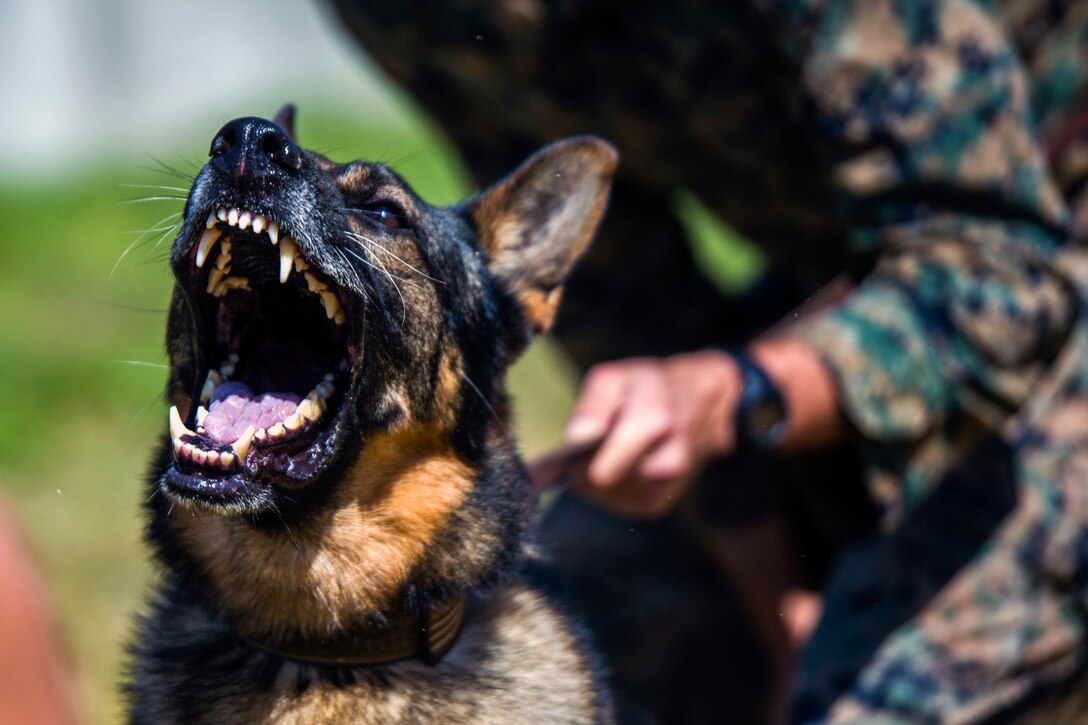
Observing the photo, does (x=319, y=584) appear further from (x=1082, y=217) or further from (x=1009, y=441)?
(x=1082, y=217)

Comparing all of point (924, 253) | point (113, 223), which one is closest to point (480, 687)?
point (924, 253)

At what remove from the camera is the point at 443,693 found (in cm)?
231

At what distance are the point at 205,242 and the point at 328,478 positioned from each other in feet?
1.57

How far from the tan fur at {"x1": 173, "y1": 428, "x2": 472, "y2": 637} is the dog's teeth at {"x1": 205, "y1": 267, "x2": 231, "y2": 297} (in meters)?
0.41

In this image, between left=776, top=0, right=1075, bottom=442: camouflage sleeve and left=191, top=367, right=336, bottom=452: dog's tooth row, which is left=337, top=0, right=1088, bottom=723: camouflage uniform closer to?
left=776, top=0, right=1075, bottom=442: camouflage sleeve

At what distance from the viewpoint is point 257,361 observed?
7.73ft

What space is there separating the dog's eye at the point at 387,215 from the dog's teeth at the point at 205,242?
34 cm

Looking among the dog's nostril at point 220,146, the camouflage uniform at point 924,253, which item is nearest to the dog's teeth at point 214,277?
the dog's nostril at point 220,146

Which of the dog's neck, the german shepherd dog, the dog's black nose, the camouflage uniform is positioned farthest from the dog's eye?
the camouflage uniform

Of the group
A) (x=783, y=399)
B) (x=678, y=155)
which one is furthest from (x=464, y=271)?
(x=678, y=155)

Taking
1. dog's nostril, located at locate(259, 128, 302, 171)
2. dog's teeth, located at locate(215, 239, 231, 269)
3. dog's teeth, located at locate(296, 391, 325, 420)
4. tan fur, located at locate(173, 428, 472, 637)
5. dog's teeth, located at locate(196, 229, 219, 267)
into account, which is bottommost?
tan fur, located at locate(173, 428, 472, 637)

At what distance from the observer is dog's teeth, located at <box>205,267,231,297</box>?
215 centimetres

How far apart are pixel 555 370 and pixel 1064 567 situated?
13.7ft

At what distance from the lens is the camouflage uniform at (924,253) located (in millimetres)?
3031
